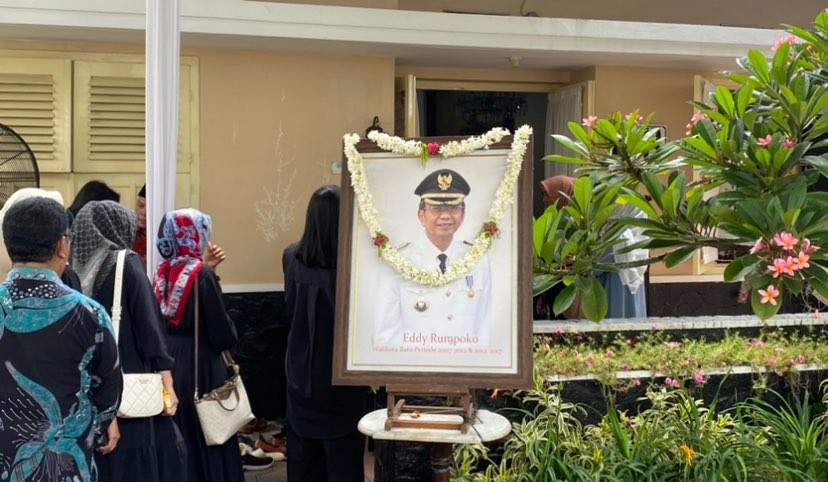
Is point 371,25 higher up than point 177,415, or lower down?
higher up

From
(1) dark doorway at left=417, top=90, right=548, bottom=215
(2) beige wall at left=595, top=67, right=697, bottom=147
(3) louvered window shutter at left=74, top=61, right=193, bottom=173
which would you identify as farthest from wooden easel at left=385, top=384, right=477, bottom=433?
(1) dark doorway at left=417, top=90, right=548, bottom=215

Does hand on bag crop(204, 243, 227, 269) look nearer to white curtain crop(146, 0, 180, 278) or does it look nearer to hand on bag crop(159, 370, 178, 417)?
white curtain crop(146, 0, 180, 278)

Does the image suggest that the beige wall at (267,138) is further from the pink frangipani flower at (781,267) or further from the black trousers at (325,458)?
the pink frangipani flower at (781,267)

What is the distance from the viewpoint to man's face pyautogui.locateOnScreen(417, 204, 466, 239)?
326 cm

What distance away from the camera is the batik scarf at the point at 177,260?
409cm

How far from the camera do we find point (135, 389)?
3.61 meters

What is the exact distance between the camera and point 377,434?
3.09m

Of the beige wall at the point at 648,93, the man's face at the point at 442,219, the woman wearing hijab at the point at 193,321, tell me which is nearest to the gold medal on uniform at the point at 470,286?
the man's face at the point at 442,219

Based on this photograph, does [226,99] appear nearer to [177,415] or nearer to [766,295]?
[177,415]

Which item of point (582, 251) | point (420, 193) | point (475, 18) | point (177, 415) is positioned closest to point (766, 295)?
point (582, 251)

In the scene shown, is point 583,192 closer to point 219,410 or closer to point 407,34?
point 219,410

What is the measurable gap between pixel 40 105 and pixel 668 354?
4505 millimetres

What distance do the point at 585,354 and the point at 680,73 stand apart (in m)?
3.77

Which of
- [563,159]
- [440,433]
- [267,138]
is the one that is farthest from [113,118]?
[440,433]
